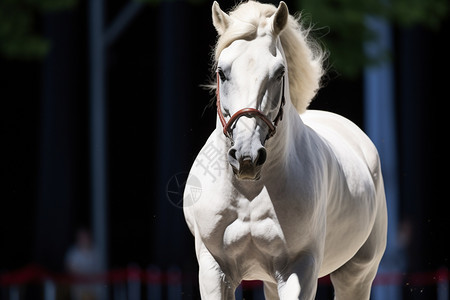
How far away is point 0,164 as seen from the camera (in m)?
16.1

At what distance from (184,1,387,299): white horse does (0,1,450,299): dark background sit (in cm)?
774

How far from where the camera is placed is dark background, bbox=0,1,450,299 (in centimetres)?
1499

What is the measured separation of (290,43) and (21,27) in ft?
28.4

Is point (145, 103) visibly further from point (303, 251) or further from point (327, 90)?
point (303, 251)

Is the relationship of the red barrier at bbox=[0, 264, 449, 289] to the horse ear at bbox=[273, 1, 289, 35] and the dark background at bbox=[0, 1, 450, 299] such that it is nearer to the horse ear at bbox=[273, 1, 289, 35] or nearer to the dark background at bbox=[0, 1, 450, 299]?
the dark background at bbox=[0, 1, 450, 299]

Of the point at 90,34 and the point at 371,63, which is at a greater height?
the point at 90,34

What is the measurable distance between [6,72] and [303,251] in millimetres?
11312

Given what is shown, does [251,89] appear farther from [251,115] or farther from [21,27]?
[21,27]

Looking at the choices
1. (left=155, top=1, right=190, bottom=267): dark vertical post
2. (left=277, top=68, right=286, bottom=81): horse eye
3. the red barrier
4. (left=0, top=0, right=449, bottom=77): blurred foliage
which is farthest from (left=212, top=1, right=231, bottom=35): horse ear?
(left=155, top=1, right=190, bottom=267): dark vertical post

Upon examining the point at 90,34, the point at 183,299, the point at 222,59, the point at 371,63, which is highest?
the point at 90,34

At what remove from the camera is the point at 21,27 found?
553 inches

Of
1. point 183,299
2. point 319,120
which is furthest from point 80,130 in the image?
point 319,120

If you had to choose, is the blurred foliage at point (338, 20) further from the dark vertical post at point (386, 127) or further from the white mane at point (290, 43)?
the white mane at point (290, 43)

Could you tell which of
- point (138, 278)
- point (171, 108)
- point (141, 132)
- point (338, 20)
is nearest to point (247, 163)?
point (138, 278)
